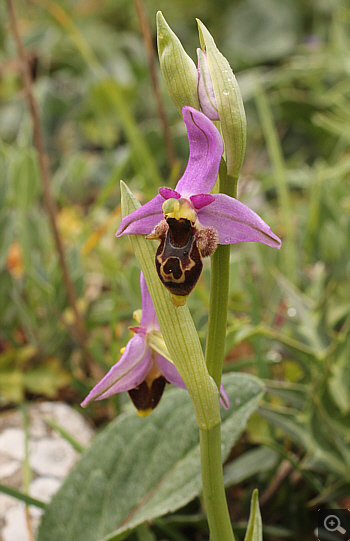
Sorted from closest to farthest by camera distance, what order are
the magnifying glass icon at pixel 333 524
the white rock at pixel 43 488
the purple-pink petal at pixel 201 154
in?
the purple-pink petal at pixel 201 154 < the magnifying glass icon at pixel 333 524 < the white rock at pixel 43 488

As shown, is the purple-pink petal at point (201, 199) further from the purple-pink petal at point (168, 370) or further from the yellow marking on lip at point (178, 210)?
the purple-pink petal at point (168, 370)

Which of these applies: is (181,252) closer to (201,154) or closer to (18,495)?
(201,154)

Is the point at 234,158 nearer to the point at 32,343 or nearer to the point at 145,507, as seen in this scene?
the point at 145,507

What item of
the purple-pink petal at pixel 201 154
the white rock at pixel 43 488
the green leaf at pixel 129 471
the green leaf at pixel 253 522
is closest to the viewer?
the purple-pink petal at pixel 201 154

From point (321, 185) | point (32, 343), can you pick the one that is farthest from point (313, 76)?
point (32, 343)

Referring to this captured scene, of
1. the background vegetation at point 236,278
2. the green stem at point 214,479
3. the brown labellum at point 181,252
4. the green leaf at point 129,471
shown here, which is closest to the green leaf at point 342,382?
the background vegetation at point 236,278

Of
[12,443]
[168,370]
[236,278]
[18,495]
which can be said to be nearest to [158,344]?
[168,370]

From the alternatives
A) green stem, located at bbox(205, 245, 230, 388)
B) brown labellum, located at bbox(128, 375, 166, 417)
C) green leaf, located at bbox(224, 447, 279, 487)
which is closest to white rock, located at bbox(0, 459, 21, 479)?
green leaf, located at bbox(224, 447, 279, 487)
